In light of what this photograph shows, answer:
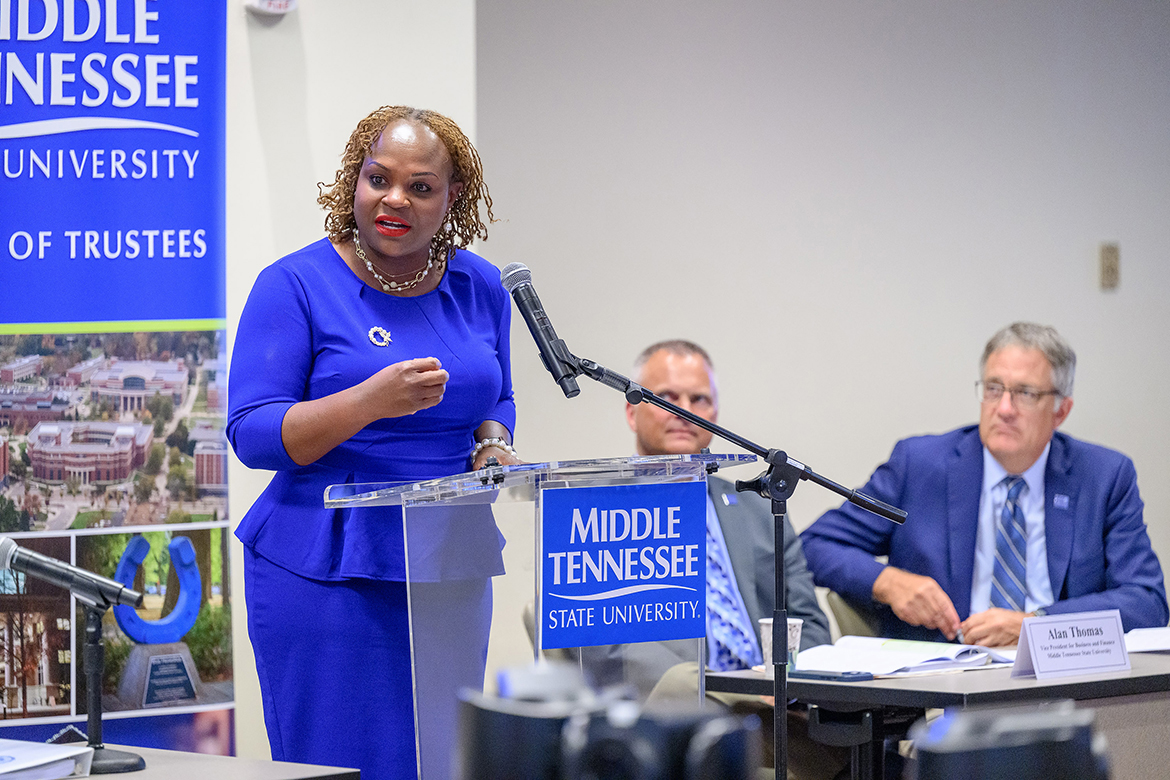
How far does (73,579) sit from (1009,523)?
2.70 m

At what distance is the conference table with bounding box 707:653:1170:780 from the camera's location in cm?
243

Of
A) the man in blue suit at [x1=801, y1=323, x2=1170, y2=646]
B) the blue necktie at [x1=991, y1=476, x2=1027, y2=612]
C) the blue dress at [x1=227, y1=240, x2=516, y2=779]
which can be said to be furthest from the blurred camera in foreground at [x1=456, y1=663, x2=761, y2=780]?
the blue necktie at [x1=991, y1=476, x2=1027, y2=612]

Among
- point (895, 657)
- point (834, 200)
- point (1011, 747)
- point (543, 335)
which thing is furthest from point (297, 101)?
point (1011, 747)

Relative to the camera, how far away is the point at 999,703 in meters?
2.37

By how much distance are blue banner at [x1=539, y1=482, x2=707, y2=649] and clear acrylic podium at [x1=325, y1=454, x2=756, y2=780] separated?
0.02m

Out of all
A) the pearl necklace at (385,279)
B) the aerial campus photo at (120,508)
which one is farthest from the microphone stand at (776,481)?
the aerial campus photo at (120,508)

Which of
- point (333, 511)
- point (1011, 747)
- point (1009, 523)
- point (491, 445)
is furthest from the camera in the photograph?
point (1009, 523)

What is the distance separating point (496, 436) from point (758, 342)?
2841 mm

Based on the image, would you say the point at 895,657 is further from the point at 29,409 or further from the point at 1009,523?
the point at 29,409

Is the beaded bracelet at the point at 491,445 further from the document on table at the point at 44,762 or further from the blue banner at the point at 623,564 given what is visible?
the document on table at the point at 44,762

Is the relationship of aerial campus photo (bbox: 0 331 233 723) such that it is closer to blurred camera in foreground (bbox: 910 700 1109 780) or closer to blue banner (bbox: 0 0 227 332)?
blue banner (bbox: 0 0 227 332)

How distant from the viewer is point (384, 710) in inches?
78.9

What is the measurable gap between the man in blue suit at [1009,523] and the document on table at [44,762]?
7.39 ft

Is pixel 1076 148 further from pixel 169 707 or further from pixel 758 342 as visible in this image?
pixel 169 707
